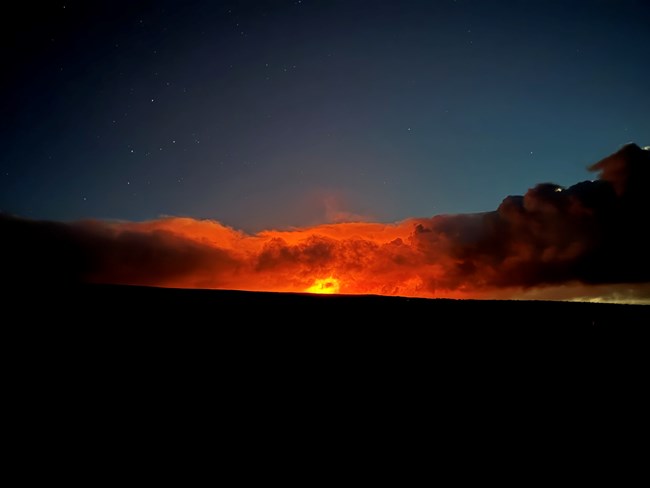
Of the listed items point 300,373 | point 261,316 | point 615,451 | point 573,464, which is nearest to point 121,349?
point 261,316

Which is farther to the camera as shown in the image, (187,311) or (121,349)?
(187,311)

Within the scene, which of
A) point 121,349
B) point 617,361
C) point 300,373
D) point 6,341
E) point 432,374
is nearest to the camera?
point 6,341

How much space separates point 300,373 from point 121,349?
1943 millimetres

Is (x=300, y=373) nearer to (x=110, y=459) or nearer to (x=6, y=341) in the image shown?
(x=110, y=459)

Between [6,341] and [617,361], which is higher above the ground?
[6,341]

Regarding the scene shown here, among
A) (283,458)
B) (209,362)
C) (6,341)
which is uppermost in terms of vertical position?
(6,341)

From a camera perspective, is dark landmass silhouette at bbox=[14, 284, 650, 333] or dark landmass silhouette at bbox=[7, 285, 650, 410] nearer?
dark landmass silhouette at bbox=[7, 285, 650, 410]

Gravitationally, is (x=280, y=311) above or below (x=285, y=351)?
above

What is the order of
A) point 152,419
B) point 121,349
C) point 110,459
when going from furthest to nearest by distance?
point 121,349, point 152,419, point 110,459

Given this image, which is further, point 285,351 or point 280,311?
point 280,311

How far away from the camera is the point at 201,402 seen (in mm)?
3414

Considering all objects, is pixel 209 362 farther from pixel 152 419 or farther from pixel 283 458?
pixel 283 458

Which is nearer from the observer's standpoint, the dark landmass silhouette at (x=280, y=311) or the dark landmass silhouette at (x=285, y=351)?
the dark landmass silhouette at (x=285, y=351)

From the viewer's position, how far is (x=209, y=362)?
3816 mm
